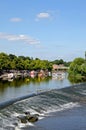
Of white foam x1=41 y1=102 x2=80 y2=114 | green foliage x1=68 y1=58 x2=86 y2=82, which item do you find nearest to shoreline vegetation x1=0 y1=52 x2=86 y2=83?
green foliage x1=68 y1=58 x2=86 y2=82

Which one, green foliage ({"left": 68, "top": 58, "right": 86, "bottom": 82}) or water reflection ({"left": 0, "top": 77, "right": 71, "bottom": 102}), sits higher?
green foliage ({"left": 68, "top": 58, "right": 86, "bottom": 82})

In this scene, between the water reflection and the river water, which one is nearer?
the river water

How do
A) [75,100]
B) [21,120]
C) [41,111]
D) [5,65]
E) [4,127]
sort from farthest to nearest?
[5,65]
[75,100]
[41,111]
[21,120]
[4,127]

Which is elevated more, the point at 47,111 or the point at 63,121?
the point at 47,111

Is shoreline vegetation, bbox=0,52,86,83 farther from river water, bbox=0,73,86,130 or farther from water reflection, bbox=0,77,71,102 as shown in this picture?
river water, bbox=0,73,86,130

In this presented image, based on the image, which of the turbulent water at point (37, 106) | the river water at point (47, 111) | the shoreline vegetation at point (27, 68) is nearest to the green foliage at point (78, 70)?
the shoreline vegetation at point (27, 68)

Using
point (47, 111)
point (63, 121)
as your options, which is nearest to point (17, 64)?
point (47, 111)

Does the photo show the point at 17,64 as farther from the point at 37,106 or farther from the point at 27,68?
the point at 37,106

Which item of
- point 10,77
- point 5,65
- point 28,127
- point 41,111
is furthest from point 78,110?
point 5,65

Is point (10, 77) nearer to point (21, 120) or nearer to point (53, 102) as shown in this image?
point (53, 102)

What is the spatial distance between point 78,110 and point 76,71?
271ft

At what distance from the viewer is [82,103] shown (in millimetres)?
36438

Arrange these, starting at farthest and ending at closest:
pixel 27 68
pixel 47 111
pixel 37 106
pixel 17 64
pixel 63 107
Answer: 1. pixel 27 68
2. pixel 17 64
3. pixel 63 107
4. pixel 37 106
5. pixel 47 111

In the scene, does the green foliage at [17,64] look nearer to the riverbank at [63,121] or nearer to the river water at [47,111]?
the river water at [47,111]
